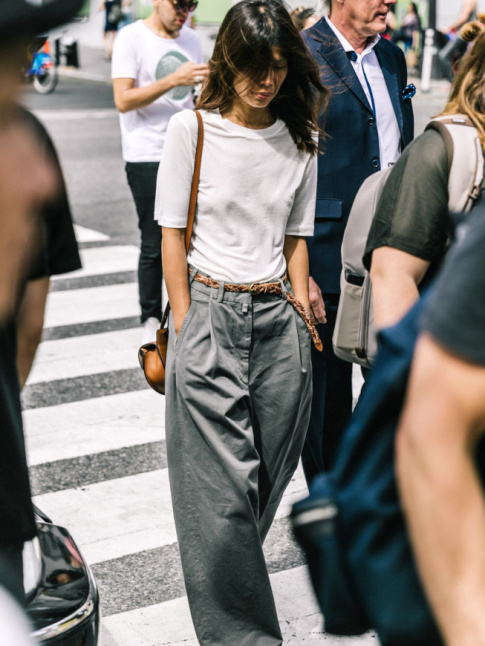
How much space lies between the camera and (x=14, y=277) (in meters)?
1.71

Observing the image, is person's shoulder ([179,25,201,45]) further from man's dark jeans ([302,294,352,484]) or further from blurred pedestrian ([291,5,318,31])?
man's dark jeans ([302,294,352,484])

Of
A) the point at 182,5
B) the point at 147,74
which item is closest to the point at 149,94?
the point at 147,74

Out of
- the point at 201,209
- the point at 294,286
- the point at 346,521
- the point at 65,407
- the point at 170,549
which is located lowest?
the point at 65,407

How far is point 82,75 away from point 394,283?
2300 centimetres

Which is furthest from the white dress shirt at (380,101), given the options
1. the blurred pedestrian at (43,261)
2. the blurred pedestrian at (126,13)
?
the blurred pedestrian at (126,13)

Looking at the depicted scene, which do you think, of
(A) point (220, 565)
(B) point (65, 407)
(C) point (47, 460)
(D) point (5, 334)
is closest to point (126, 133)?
(B) point (65, 407)

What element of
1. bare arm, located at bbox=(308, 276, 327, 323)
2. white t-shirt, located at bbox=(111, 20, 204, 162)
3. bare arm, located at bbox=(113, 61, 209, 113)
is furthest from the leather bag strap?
white t-shirt, located at bbox=(111, 20, 204, 162)

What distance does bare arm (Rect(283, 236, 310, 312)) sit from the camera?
318 centimetres

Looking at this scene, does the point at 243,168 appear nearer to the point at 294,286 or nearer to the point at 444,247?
the point at 294,286

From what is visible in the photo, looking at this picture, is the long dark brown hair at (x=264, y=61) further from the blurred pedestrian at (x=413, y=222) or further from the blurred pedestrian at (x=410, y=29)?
the blurred pedestrian at (x=410, y=29)

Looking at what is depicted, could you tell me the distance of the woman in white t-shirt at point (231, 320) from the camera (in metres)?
2.88

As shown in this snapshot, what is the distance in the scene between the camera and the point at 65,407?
5211 millimetres

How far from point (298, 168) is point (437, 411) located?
6.69ft

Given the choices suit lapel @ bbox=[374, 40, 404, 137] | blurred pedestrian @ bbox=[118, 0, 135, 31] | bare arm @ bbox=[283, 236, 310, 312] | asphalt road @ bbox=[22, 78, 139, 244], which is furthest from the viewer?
blurred pedestrian @ bbox=[118, 0, 135, 31]
